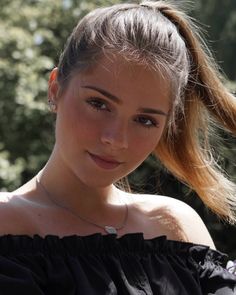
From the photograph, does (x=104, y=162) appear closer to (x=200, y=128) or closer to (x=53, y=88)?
(x=53, y=88)

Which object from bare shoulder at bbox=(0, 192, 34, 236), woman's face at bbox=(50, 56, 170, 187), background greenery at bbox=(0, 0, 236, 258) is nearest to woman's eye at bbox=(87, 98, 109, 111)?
woman's face at bbox=(50, 56, 170, 187)

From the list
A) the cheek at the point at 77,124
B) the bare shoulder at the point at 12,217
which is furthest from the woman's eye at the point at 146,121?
the bare shoulder at the point at 12,217

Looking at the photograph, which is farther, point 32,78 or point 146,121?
point 32,78

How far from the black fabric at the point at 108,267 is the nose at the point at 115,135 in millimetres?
227

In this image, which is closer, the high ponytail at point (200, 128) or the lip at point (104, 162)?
the lip at point (104, 162)

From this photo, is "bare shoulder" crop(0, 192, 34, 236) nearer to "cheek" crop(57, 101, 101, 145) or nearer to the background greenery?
"cheek" crop(57, 101, 101, 145)

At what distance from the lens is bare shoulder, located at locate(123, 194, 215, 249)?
1.91 metres

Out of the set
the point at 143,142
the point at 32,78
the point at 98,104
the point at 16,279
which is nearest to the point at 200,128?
the point at 143,142

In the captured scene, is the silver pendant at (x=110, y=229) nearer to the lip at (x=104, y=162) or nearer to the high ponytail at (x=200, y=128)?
the lip at (x=104, y=162)

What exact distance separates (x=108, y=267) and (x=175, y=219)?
1.11ft

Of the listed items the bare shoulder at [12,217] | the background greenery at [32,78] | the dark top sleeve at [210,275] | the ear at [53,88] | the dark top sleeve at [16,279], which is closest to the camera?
the dark top sleeve at [16,279]

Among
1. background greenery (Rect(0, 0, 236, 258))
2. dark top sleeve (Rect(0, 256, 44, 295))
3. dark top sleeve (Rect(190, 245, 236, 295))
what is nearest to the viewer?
dark top sleeve (Rect(0, 256, 44, 295))

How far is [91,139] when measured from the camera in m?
1.60

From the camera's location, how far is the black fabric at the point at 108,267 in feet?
5.05
